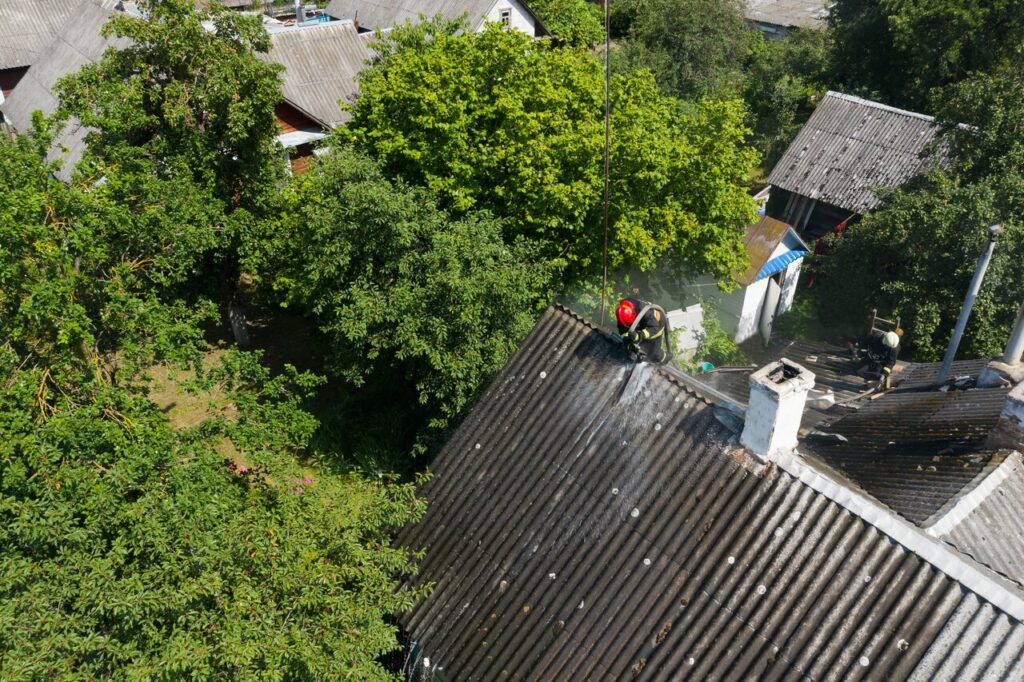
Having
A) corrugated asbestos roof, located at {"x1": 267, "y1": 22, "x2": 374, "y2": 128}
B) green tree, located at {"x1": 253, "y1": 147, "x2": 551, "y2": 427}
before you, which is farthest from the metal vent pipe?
corrugated asbestos roof, located at {"x1": 267, "y1": 22, "x2": 374, "y2": 128}

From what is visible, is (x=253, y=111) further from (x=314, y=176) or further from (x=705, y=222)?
(x=705, y=222)

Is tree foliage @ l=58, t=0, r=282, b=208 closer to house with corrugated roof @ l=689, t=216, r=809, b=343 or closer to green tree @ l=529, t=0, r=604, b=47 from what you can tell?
house with corrugated roof @ l=689, t=216, r=809, b=343

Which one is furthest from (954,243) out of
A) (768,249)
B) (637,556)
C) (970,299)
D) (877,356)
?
(637,556)

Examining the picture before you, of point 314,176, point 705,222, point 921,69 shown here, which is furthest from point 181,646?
point 921,69

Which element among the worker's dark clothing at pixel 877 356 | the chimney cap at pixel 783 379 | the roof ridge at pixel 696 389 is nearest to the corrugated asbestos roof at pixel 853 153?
the worker's dark clothing at pixel 877 356

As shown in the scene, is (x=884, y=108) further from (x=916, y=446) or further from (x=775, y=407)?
(x=775, y=407)
